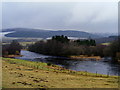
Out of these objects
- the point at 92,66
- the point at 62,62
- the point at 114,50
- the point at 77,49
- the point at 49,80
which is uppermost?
the point at 77,49

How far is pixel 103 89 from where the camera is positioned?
12.4m

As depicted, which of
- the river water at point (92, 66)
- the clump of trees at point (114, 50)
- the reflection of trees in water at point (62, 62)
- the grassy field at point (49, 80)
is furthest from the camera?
the clump of trees at point (114, 50)

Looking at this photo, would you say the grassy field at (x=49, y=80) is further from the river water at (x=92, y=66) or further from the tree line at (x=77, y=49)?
the tree line at (x=77, y=49)

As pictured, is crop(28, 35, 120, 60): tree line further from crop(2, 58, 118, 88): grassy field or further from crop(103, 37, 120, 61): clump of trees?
crop(2, 58, 118, 88): grassy field

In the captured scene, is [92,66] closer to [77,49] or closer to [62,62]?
[62,62]

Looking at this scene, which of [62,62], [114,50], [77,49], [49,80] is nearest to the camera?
[49,80]

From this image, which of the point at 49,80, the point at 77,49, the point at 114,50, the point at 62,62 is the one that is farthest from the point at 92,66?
the point at 77,49

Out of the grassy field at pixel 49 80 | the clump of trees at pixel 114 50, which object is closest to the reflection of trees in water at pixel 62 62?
the grassy field at pixel 49 80

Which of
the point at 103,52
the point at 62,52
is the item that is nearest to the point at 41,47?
the point at 62,52

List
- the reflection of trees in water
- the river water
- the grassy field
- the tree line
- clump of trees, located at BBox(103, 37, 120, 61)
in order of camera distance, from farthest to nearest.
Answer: the tree line
clump of trees, located at BBox(103, 37, 120, 61)
the reflection of trees in water
the river water
the grassy field

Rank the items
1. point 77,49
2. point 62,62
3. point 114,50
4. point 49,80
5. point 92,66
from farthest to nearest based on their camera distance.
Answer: point 77,49 < point 114,50 < point 62,62 < point 92,66 < point 49,80

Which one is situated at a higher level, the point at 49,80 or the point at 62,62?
the point at 49,80

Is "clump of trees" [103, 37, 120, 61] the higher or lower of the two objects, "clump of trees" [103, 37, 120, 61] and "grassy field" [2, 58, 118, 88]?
the higher

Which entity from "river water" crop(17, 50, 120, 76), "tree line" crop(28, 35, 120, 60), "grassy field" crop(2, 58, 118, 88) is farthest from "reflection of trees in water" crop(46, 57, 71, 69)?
"tree line" crop(28, 35, 120, 60)
